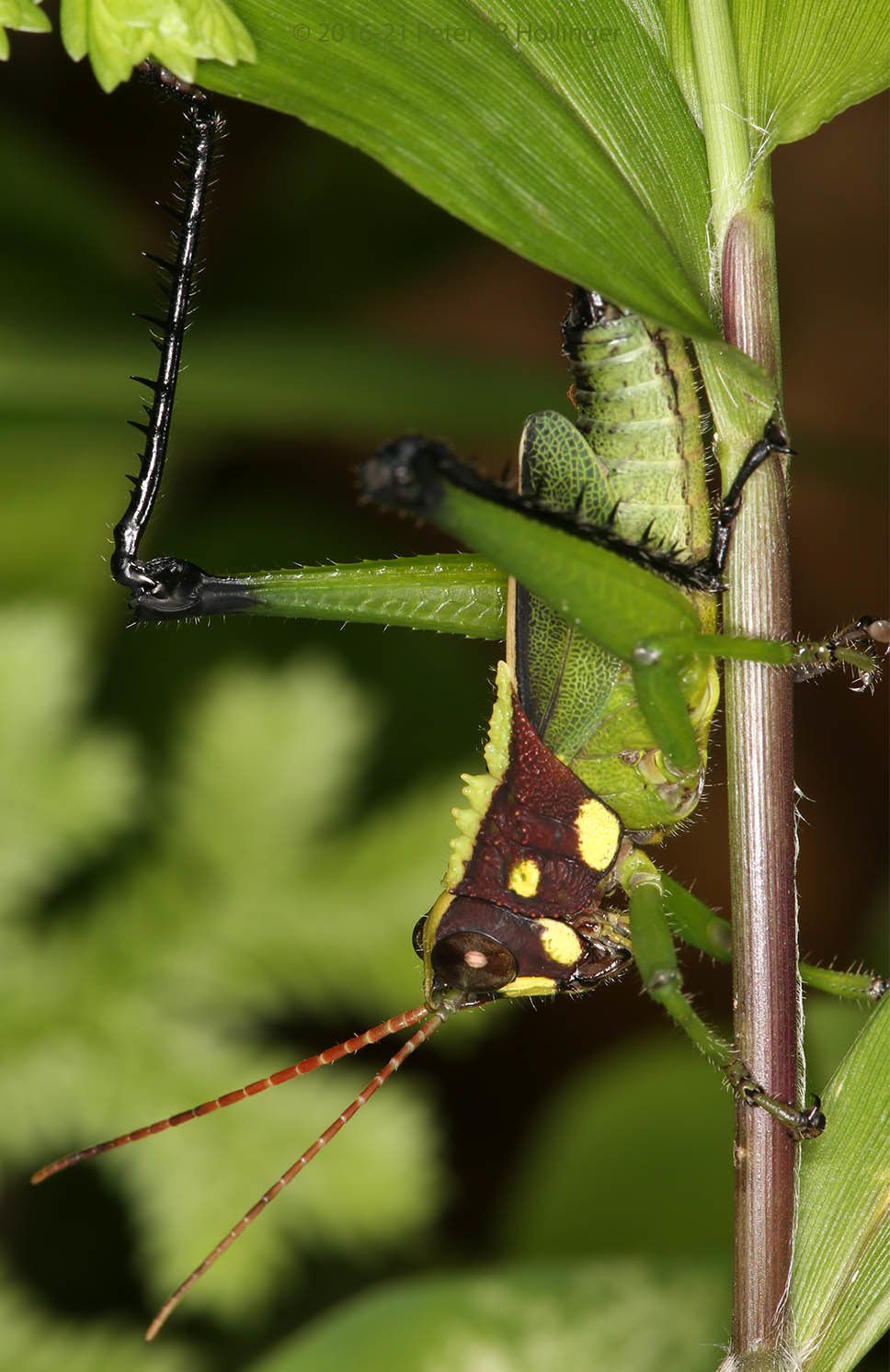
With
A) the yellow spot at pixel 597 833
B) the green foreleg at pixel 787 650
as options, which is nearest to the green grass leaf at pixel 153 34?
the green foreleg at pixel 787 650

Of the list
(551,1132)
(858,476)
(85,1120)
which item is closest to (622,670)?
(85,1120)

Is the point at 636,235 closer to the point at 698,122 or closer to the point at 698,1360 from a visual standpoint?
the point at 698,122

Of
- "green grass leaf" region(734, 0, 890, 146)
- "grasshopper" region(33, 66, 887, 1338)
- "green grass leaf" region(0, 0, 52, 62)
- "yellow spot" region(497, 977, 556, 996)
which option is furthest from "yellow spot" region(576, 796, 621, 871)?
"green grass leaf" region(0, 0, 52, 62)

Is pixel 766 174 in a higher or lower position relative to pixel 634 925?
higher

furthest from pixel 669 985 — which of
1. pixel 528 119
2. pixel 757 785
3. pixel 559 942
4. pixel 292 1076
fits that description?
pixel 528 119

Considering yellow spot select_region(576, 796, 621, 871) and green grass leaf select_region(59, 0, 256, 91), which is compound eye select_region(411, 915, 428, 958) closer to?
yellow spot select_region(576, 796, 621, 871)

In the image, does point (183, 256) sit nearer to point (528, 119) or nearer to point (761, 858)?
point (528, 119)
